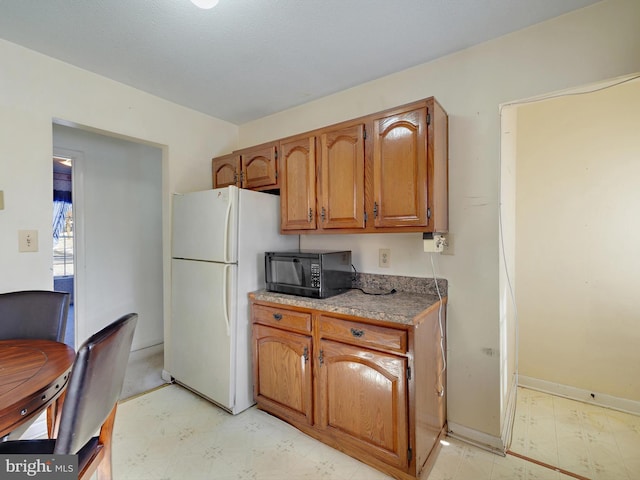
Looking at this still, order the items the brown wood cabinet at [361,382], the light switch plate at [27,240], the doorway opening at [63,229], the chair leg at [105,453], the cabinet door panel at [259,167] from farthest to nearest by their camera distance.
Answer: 1. the doorway opening at [63,229]
2. the cabinet door panel at [259,167]
3. the light switch plate at [27,240]
4. the brown wood cabinet at [361,382]
5. the chair leg at [105,453]

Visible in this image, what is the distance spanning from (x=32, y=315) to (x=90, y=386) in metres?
1.05

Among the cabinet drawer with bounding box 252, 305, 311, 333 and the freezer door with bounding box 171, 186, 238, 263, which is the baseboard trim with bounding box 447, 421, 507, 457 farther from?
the freezer door with bounding box 171, 186, 238, 263

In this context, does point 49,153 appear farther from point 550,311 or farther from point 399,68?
point 550,311

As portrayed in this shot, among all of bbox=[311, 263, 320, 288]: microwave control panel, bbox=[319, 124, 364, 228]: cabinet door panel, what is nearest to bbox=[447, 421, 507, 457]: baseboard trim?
bbox=[311, 263, 320, 288]: microwave control panel

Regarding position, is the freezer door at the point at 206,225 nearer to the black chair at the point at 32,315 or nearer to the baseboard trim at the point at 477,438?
the black chair at the point at 32,315

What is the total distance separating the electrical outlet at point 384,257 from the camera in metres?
2.17

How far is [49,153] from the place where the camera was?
6.40 ft

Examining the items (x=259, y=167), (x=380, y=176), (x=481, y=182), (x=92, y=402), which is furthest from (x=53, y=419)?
(x=481, y=182)

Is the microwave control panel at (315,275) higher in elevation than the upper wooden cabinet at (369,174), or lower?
lower

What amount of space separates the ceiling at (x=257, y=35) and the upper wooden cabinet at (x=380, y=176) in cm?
42

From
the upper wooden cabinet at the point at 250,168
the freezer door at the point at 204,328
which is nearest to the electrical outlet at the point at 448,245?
the upper wooden cabinet at the point at 250,168

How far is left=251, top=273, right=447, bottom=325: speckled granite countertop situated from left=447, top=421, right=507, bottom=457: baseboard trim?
0.81 metres

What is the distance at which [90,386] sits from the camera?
2.92ft

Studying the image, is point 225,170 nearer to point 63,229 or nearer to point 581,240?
point 63,229
